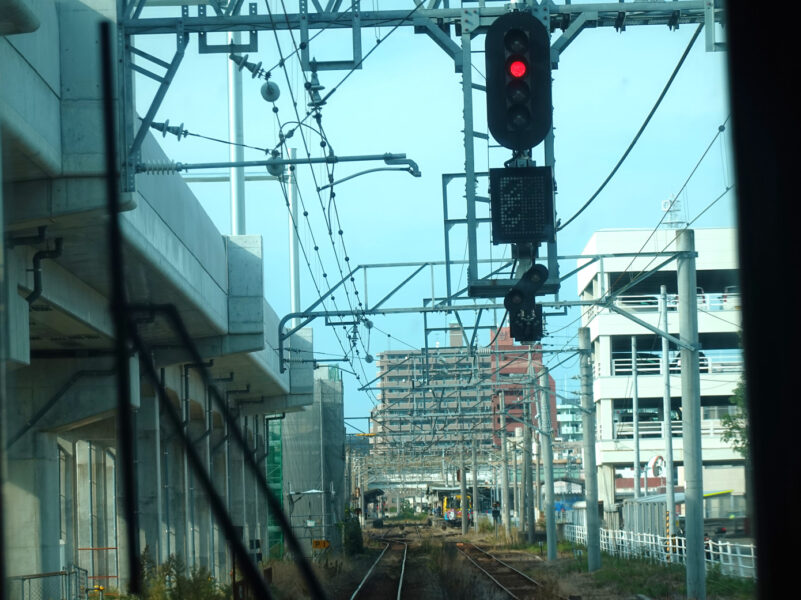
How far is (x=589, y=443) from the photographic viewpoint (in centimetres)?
3334

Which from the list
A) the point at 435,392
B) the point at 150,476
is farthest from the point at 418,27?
the point at 435,392

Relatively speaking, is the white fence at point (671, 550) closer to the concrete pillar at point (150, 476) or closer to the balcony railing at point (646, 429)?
the balcony railing at point (646, 429)

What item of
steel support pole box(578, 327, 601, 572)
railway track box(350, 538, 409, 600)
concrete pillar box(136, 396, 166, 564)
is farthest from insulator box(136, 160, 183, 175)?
steel support pole box(578, 327, 601, 572)

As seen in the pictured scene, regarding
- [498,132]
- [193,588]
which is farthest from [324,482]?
[498,132]

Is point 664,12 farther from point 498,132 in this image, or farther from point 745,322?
point 745,322

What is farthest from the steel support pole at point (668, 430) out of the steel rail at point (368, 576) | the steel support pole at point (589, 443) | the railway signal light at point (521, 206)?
the railway signal light at point (521, 206)

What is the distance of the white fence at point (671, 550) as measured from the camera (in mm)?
26234

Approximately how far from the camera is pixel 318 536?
52969 mm

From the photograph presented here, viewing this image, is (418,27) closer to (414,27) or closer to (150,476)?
(414,27)

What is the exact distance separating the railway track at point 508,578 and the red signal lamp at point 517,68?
62.5ft

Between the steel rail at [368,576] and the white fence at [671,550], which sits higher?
the white fence at [671,550]

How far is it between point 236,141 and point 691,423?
64.0 ft

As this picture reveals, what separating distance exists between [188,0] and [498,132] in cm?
2489

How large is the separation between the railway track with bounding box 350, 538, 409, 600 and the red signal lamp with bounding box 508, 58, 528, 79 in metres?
22.6
